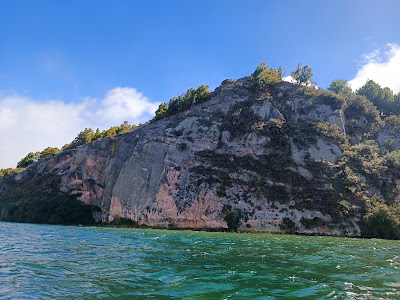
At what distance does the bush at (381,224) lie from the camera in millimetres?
39062

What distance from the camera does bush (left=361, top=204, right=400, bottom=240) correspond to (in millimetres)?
39062

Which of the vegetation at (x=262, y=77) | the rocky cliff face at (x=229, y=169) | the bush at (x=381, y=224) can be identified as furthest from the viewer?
the vegetation at (x=262, y=77)

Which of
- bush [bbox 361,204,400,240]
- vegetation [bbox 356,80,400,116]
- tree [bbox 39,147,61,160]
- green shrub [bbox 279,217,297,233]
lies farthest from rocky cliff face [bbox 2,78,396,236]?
tree [bbox 39,147,61,160]

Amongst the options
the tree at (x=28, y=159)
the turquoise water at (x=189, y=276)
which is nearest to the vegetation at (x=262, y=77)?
the turquoise water at (x=189, y=276)

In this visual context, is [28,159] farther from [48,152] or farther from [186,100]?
[186,100]

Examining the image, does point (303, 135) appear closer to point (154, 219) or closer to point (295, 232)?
point (295, 232)

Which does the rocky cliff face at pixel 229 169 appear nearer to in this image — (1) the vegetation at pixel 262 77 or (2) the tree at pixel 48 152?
(1) the vegetation at pixel 262 77

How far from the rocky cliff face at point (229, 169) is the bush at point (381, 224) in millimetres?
1432

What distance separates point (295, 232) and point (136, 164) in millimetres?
29220

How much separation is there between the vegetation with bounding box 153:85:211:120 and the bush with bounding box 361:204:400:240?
42.7 metres

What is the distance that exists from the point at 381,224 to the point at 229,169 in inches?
907

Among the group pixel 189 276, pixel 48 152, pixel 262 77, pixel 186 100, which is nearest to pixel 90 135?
pixel 48 152

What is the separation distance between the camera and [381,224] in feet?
130

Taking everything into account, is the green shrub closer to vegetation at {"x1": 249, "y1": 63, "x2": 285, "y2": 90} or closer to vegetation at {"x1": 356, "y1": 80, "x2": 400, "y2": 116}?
vegetation at {"x1": 249, "y1": 63, "x2": 285, "y2": 90}
